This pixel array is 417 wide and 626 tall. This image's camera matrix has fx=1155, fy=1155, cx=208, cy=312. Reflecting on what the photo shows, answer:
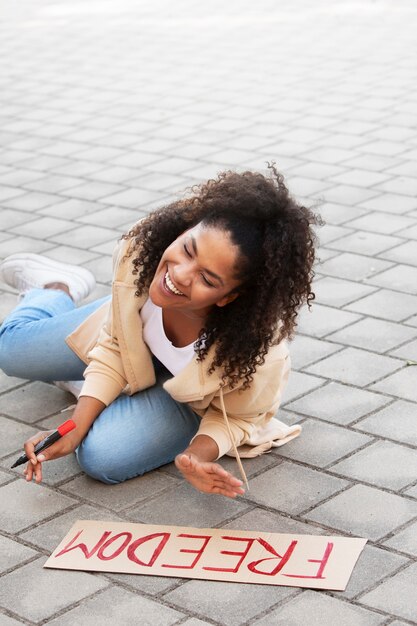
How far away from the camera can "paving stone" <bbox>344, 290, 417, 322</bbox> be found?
13.3 ft

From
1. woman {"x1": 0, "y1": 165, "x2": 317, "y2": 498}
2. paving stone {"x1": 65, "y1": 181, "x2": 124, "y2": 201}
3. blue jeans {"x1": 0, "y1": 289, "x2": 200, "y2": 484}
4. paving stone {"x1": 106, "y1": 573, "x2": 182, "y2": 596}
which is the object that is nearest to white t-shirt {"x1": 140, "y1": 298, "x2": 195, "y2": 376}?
woman {"x1": 0, "y1": 165, "x2": 317, "y2": 498}

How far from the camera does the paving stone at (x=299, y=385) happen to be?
353 centimetres

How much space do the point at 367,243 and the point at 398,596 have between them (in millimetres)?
2392

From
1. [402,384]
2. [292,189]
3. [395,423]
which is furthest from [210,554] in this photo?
[292,189]

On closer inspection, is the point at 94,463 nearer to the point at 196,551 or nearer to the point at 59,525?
the point at 59,525

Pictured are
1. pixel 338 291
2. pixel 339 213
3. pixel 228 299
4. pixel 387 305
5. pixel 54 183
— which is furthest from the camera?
pixel 54 183

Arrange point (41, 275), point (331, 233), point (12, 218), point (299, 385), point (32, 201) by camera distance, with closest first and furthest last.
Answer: point (299, 385), point (41, 275), point (331, 233), point (12, 218), point (32, 201)

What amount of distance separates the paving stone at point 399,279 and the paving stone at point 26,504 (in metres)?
1.75

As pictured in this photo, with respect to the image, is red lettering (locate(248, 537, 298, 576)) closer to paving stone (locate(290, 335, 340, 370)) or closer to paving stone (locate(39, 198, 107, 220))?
paving stone (locate(290, 335, 340, 370))

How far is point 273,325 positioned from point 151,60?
627 cm

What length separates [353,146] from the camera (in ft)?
20.0

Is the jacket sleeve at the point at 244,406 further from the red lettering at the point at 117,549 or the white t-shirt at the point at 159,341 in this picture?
the red lettering at the point at 117,549

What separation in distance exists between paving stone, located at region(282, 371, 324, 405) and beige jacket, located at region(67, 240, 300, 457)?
0.28 metres

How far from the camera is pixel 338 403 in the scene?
3.45m
